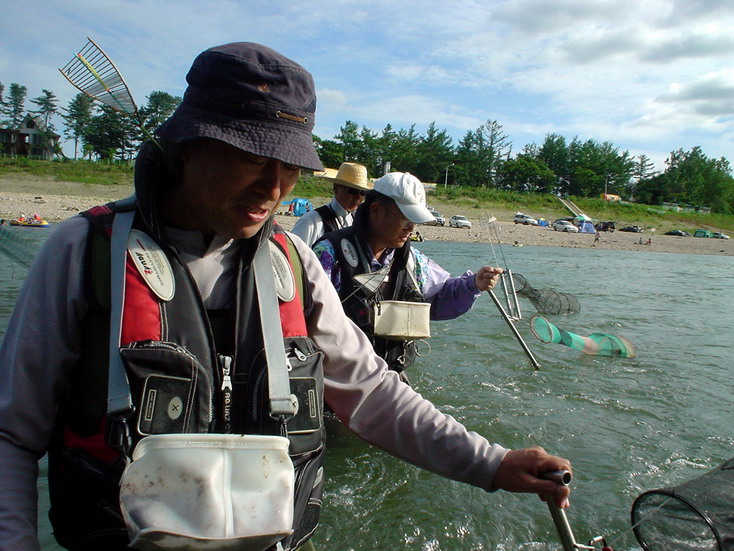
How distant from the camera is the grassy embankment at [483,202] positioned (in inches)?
2076

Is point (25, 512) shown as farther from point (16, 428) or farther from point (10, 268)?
point (10, 268)

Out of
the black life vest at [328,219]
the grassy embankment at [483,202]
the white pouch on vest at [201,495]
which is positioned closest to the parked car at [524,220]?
the grassy embankment at [483,202]

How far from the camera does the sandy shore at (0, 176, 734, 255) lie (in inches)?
1438

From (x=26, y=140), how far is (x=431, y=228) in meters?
62.9

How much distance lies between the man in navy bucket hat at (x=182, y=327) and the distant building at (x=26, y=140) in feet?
259

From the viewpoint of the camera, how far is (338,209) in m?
6.48

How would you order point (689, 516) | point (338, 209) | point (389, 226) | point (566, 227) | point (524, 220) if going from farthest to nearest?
point (524, 220), point (566, 227), point (338, 209), point (389, 226), point (689, 516)

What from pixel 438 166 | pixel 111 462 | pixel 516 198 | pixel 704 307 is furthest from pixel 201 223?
pixel 438 166

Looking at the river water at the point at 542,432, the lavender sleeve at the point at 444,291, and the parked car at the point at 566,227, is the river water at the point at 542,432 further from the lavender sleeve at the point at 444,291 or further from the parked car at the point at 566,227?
the parked car at the point at 566,227

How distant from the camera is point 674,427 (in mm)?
6035

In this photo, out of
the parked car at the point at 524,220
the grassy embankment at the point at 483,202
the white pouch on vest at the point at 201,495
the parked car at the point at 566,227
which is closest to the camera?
the white pouch on vest at the point at 201,495

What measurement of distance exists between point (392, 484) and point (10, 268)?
13.4m

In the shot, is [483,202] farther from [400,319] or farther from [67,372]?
[67,372]

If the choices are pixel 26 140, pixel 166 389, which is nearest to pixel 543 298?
pixel 166 389
